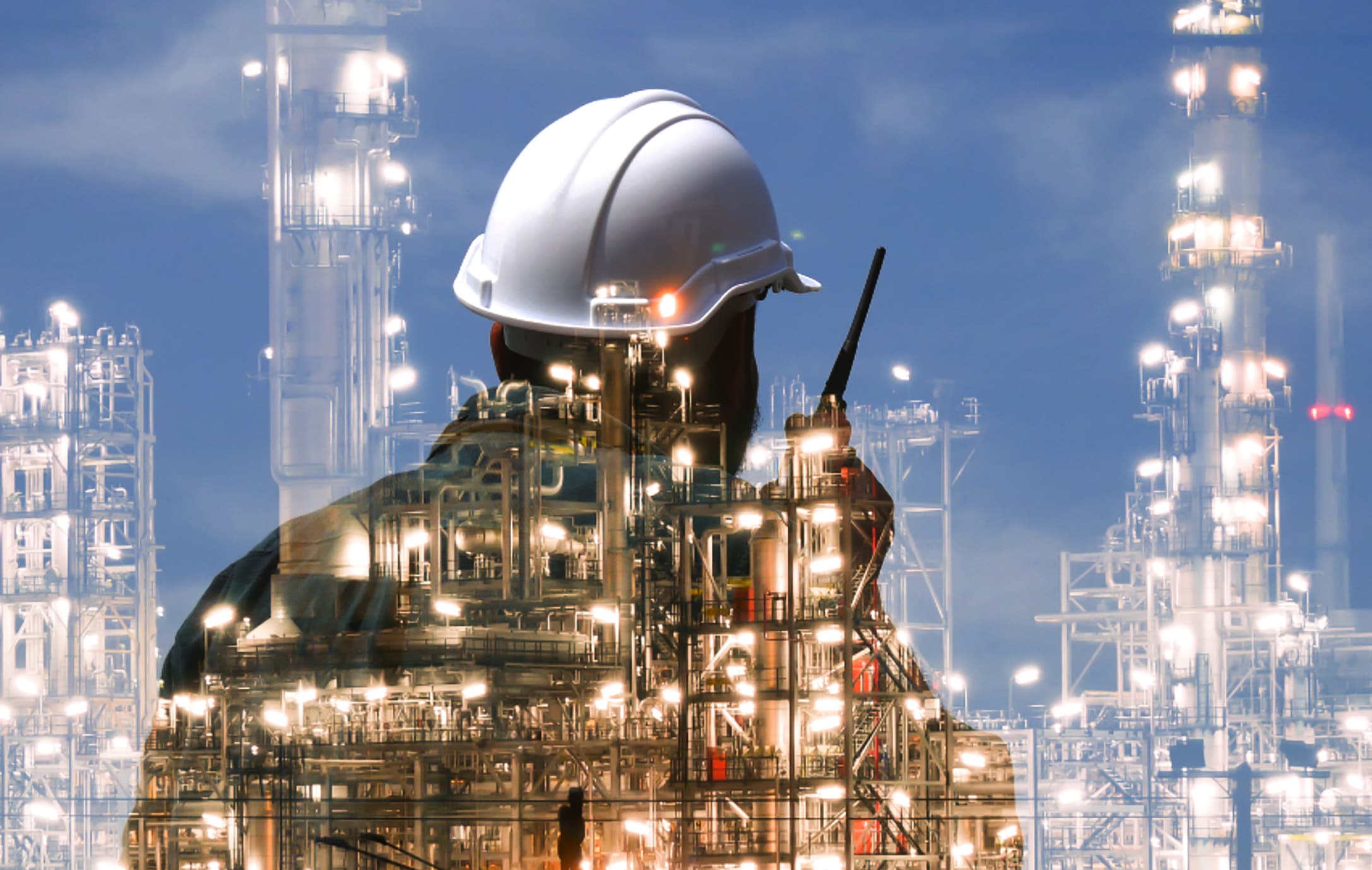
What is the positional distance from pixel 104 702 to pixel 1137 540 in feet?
58.1

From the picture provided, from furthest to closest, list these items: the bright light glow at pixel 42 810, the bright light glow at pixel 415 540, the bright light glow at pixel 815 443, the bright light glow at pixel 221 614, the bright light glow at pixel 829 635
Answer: the bright light glow at pixel 42 810, the bright light glow at pixel 221 614, the bright light glow at pixel 815 443, the bright light glow at pixel 829 635, the bright light glow at pixel 415 540

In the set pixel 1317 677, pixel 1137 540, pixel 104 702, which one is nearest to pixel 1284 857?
pixel 1317 677

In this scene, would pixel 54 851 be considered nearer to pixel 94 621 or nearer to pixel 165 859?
pixel 94 621

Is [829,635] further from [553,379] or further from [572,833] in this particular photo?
[572,833]

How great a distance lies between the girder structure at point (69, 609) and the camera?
28.0m

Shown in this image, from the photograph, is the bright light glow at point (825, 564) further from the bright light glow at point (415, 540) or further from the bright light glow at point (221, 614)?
the bright light glow at point (221, 614)

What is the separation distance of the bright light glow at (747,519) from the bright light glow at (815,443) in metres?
0.48

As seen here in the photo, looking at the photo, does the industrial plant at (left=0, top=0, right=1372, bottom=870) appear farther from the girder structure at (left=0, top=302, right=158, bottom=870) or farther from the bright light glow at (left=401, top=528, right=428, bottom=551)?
the girder structure at (left=0, top=302, right=158, bottom=870)

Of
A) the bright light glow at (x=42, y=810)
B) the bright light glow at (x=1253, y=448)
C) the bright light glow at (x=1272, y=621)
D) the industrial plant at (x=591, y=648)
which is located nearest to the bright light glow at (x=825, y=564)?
the industrial plant at (x=591, y=648)

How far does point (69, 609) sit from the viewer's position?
96.6 ft

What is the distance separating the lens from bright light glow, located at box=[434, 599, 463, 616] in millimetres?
9688

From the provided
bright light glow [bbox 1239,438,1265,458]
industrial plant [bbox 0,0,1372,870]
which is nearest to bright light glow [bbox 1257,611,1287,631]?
bright light glow [bbox 1239,438,1265,458]

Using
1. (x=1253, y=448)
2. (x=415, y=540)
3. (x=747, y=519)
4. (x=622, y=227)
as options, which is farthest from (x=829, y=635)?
(x=1253, y=448)

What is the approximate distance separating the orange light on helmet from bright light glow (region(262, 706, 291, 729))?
344cm
